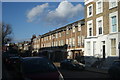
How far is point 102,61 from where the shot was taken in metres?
28.1

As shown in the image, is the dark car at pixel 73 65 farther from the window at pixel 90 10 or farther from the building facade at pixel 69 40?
the window at pixel 90 10

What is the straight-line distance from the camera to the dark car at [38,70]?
798 centimetres

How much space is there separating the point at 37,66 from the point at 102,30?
20.9 meters

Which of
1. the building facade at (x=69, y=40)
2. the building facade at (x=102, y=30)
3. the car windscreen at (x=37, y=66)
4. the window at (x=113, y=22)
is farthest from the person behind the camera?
the building facade at (x=69, y=40)

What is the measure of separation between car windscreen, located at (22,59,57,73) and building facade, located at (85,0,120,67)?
693 inches

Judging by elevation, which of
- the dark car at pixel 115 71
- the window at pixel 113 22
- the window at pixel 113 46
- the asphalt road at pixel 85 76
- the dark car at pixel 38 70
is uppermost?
the window at pixel 113 22

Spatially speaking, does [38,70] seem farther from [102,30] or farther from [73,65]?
[102,30]

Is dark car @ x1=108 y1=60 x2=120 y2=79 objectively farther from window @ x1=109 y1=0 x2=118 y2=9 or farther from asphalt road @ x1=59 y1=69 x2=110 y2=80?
window @ x1=109 y1=0 x2=118 y2=9

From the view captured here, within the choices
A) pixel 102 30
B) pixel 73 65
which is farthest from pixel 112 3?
pixel 73 65

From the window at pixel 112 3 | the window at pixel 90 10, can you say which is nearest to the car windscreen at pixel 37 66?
the window at pixel 112 3

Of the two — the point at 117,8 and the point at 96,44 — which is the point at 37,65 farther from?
the point at 96,44

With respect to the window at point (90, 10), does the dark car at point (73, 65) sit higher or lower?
lower

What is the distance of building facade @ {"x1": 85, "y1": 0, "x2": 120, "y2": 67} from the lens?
1027 inches

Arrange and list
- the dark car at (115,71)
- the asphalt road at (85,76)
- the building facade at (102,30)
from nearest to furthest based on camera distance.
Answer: the dark car at (115,71)
the asphalt road at (85,76)
the building facade at (102,30)
